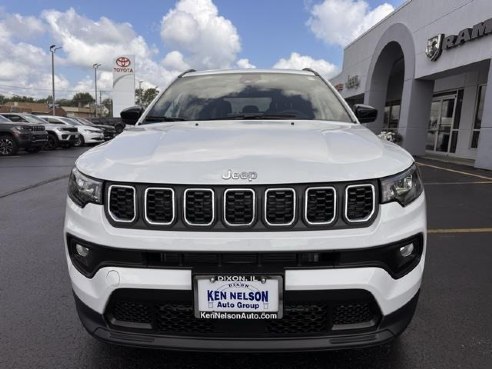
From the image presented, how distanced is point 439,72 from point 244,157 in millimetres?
14060

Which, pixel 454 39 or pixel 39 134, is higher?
pixel 454 39

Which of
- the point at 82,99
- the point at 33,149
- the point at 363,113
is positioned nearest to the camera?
the point at 363,113

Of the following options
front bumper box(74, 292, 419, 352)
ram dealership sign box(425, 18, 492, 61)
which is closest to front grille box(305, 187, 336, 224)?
front bumper box(74, 292, 419, 352)

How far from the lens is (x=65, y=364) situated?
7.72 feet

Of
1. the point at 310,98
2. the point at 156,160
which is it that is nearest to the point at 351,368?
the point at 156,160

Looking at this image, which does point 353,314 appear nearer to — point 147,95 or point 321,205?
point 321,205

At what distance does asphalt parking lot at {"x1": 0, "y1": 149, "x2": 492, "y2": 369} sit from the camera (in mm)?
2369

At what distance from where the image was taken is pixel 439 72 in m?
14.0

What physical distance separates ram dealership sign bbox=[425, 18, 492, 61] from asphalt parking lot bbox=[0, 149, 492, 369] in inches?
312

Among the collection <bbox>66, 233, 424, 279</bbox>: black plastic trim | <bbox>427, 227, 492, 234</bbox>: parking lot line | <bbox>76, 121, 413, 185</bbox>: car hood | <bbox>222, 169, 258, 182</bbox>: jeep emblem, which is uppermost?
<bbox>76, 121, 413, 185</bbox>: car hood

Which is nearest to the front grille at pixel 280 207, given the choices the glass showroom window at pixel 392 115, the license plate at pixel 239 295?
the license plate at pixel 239 295

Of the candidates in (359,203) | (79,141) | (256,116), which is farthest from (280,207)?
(79,141)

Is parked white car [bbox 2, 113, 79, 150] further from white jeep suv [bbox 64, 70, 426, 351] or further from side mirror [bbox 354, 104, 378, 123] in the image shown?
white jeep suv [bbox 64, 70, 426, 351]

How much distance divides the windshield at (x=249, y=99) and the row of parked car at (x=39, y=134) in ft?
27.0
